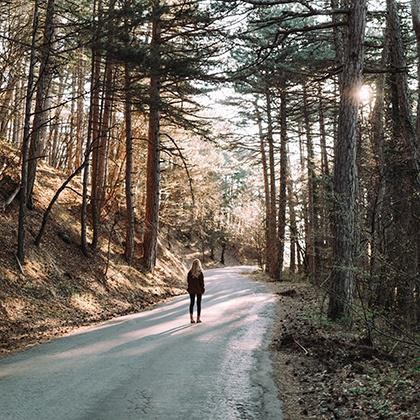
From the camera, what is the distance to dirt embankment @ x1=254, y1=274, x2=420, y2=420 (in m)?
5.78

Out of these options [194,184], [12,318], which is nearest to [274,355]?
[12,318]

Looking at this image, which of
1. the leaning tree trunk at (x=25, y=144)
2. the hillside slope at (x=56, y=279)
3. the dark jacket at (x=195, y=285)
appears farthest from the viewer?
the dark jacket at (x=195, y=285)

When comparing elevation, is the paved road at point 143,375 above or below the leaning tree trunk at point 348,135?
below

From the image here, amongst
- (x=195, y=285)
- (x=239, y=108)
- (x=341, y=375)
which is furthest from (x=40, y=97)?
(x=239, y=108)

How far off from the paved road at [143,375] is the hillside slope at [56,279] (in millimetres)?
1166

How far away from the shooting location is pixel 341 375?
284 inches

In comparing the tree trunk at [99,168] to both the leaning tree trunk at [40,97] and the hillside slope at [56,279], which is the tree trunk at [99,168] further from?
the leaning tree trunk at [40,97]

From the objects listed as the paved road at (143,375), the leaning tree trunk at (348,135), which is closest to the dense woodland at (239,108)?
the leaning tree trunk at (348,135)

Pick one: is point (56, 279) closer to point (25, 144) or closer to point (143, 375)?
point (25, 144)

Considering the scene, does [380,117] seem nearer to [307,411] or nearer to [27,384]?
[307,411]

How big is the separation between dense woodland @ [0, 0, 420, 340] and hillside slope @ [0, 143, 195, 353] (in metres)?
0.45

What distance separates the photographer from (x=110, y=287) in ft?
52.3

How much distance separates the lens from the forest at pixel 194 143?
10227 millimetres

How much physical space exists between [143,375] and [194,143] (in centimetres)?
2255
